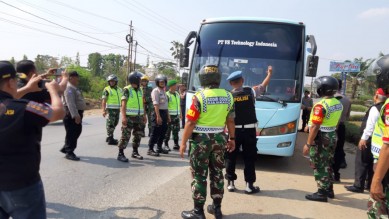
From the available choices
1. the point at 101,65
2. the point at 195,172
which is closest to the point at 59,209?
the point at 195,172

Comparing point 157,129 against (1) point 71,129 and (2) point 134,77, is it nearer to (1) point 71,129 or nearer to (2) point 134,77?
(2) point 134,77

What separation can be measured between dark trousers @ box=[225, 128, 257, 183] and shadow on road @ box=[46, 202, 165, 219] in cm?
146

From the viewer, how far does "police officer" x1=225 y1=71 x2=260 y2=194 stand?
16.4 ft

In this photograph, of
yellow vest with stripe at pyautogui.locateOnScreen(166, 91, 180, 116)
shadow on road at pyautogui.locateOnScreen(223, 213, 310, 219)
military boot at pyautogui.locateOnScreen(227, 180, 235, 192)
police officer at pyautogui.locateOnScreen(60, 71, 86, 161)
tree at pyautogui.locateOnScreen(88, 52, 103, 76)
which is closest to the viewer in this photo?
shadow on road at pyautogui.locateOnScreen(223, 213, 310, 219)

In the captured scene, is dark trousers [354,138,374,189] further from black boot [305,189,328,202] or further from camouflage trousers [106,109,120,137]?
camouflage trousers [106,109,120,137]

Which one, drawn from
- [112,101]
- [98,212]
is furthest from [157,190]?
[112,101]

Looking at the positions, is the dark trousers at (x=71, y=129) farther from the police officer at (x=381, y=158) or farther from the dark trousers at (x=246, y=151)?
the police officer at (x=381, y=158)

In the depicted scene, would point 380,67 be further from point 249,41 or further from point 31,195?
point 249,41

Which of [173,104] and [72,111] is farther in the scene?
[173,104]

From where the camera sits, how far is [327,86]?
4836 millimetres

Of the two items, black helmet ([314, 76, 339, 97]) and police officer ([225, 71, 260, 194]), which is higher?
black helmet ([314, 76, 339, 97])

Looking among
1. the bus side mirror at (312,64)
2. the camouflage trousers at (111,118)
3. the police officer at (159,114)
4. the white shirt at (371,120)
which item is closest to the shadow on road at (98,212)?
the police officer at (159,114)

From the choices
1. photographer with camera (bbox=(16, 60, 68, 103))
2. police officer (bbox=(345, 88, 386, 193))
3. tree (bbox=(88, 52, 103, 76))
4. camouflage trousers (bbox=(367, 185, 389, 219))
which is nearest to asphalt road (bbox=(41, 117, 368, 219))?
police officer (bbox=(345, 88, 386, 193))

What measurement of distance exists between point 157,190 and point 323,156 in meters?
2.57
